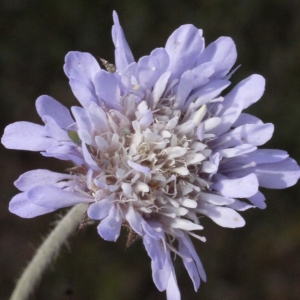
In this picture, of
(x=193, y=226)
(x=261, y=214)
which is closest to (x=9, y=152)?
(x=261, y=214)

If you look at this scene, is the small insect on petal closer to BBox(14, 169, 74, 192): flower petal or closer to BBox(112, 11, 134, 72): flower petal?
BBox(14, 169, 74, 192): flower petal

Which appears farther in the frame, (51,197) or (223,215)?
(223,215)

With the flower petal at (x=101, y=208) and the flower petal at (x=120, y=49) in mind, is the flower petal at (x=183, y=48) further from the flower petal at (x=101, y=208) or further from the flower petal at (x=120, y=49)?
the flower petal at (x=101, y=208)

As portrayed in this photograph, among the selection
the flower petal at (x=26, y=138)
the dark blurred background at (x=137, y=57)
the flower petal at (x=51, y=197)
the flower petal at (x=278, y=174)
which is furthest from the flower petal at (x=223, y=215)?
the dark blurred background at (x=137, y=57)

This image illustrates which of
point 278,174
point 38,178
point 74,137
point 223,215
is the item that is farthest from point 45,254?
point 278,174

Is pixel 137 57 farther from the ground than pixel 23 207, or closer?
farther from the ground

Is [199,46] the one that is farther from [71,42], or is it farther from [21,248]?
[21,248]

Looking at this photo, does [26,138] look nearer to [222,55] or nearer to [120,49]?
[120,49]
